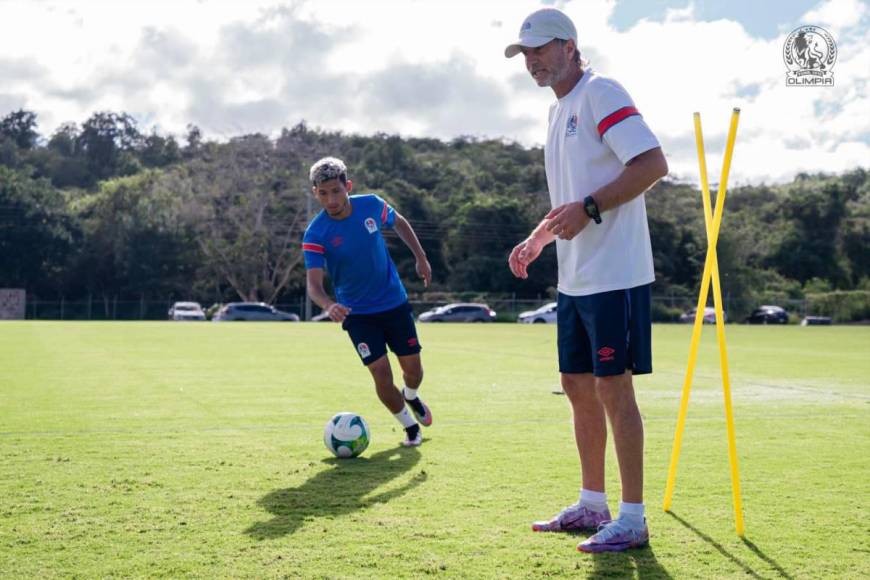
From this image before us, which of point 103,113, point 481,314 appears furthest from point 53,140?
point 481,314

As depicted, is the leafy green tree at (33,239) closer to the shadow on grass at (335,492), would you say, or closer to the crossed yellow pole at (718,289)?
the shadow on grass at (335,492)

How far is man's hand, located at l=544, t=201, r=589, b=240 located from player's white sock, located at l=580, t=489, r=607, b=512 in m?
1.35

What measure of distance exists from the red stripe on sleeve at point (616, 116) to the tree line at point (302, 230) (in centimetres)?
6120

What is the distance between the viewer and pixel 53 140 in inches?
4225

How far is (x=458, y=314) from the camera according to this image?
5888cm

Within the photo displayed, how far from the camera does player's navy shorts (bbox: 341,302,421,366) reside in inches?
293

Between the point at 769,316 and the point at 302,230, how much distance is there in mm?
31478

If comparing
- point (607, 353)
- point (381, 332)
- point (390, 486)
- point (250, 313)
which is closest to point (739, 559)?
point (607, 353)

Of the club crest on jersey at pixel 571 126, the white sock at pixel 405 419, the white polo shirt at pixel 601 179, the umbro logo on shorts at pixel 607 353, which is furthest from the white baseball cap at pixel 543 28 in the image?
the white sock at pixel 405 419

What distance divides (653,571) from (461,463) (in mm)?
2668

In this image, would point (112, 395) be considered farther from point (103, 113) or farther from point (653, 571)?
point (103, 113)

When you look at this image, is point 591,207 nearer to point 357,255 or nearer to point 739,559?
point 739,559

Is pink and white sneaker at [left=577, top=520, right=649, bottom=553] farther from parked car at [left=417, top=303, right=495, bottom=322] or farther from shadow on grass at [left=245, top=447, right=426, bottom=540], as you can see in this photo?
parked car at [left=417, top=303, right=495, bottom=322]

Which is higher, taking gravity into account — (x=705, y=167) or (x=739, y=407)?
(x=705, y=167)
